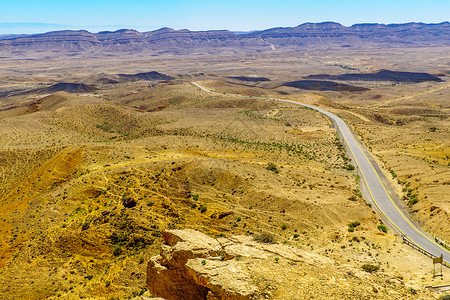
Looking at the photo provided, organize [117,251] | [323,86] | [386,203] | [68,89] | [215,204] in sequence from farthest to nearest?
[323,86] → [68,89] → [386,203] → [215,204] → [117,251]

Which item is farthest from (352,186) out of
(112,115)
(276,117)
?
(112,115)

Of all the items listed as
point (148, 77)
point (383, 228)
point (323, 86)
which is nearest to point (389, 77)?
point (323, 86)

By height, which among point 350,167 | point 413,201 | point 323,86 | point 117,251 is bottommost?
point 117,251

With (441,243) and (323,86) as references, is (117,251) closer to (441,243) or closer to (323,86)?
(441,243)

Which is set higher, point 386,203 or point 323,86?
point 323,86

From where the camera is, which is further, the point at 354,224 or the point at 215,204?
the point at 215,204

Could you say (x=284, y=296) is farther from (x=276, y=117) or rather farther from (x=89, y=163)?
(x=276, y=117)

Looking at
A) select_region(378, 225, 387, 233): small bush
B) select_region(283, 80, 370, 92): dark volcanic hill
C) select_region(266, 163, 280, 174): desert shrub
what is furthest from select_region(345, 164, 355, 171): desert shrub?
select_region(283, 80, 370, 92): dark volcanic hill

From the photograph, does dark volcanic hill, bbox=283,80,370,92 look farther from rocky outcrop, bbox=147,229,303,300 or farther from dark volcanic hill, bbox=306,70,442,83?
rocky outcrop, bbox=147,229,303,300
